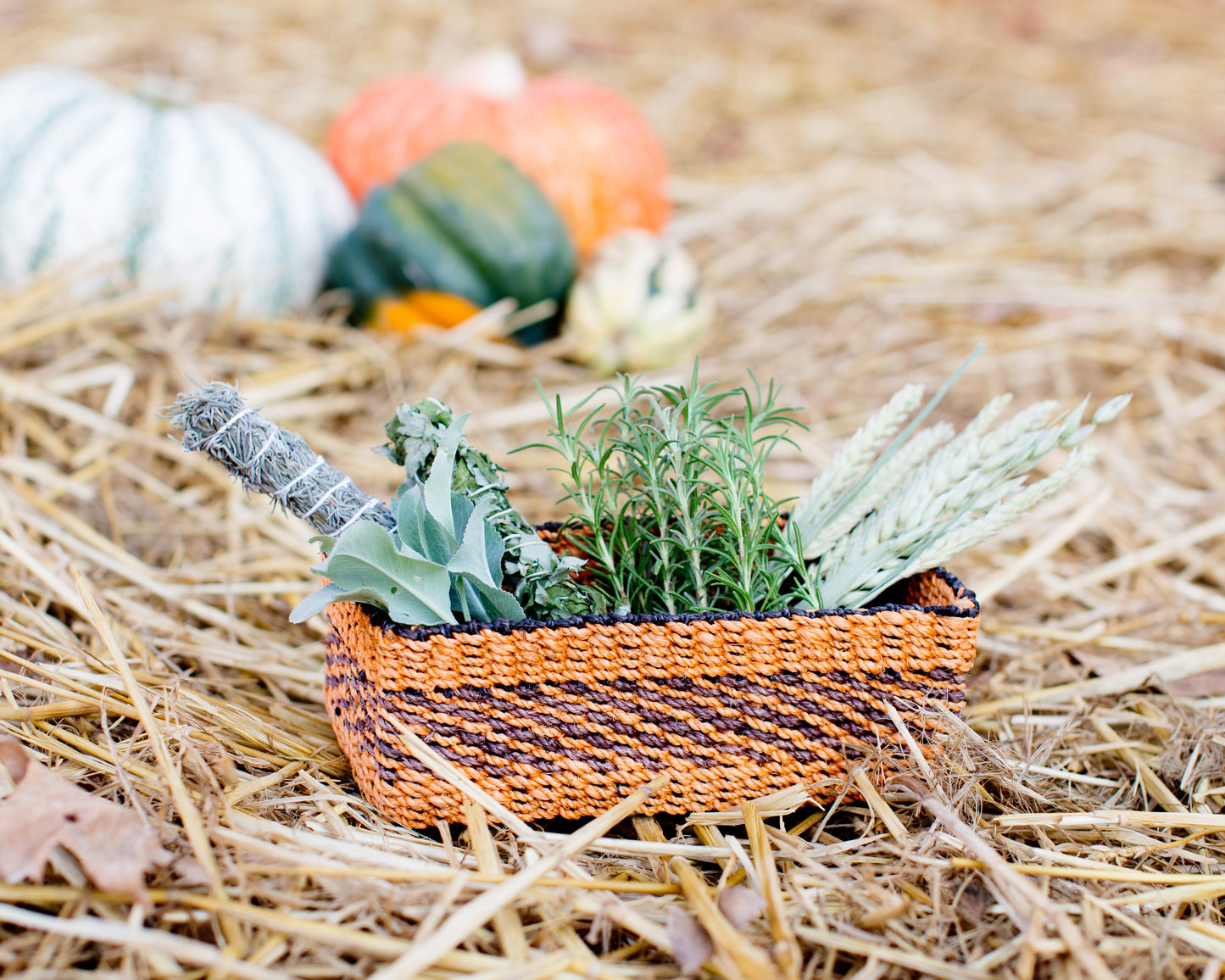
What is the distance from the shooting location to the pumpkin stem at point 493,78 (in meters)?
3.18

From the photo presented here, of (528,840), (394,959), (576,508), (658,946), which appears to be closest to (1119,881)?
(658,946)

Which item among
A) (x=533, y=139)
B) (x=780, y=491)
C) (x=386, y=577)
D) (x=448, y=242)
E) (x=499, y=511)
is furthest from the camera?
(x=533, y=139)

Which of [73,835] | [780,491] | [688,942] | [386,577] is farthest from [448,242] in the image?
[688,942]

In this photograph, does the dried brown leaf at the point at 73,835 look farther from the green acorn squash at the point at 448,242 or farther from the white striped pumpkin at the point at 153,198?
the green acorn squash at the point at 448,242

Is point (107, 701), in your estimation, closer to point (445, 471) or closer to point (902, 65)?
point (445, 471)

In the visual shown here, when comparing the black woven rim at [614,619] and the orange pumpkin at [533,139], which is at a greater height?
the orange pumpkin at [533,139]

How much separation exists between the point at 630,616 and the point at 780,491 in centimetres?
108

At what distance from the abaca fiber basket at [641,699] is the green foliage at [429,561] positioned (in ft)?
0.13

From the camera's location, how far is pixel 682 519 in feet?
3.76

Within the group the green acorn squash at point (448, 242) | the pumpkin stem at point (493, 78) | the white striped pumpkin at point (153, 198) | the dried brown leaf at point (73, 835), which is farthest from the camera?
the pumpkin stem at point (493, 78)

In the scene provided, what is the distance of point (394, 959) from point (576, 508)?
1.13 metres

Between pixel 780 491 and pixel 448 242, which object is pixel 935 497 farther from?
pixel 448 242

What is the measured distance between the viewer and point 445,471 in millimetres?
1052

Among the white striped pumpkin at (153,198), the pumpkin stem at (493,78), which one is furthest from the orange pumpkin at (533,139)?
the white striped pumpkin at (153,198)
